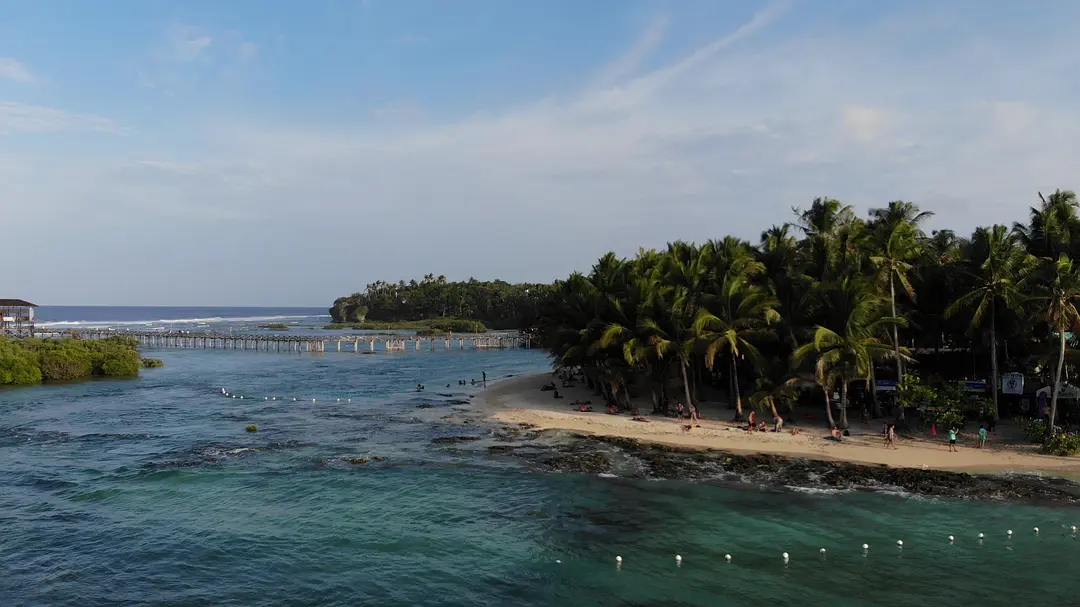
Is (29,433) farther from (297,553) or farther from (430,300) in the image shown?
(430,300)

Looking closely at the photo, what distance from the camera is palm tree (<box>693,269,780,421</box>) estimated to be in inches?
1478

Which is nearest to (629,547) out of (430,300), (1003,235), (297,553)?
(297,553)

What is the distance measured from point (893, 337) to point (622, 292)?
17.3m

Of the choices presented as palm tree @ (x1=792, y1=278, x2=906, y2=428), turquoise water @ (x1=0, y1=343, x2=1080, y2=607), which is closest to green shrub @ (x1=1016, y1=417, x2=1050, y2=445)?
palm tree @ (x1=792, y1=278, x2=906, y2=428)

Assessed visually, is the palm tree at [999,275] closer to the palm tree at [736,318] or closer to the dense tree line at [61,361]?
the palm tree at [736,318]

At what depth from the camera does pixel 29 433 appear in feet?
134

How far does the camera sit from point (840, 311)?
34.5 meters

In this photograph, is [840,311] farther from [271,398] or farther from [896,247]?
[271,398]

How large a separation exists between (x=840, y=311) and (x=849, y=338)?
5.37 feet

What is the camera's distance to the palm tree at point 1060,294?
95.9 feet

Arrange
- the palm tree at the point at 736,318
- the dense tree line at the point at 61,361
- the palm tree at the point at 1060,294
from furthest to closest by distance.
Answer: the dense tree line at the point at 61,361 < the palm tree at the point at 736,318 < the palm tree at the point at 1060,294

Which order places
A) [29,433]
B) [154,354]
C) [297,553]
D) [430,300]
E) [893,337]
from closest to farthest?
[297,553]
[893,337]
[29,433]
[154,354]
[430,300]

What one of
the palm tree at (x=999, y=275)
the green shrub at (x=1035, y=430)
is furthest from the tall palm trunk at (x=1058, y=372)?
the palm tree at (x=999, y=275)

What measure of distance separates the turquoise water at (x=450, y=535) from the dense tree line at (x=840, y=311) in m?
10.7
